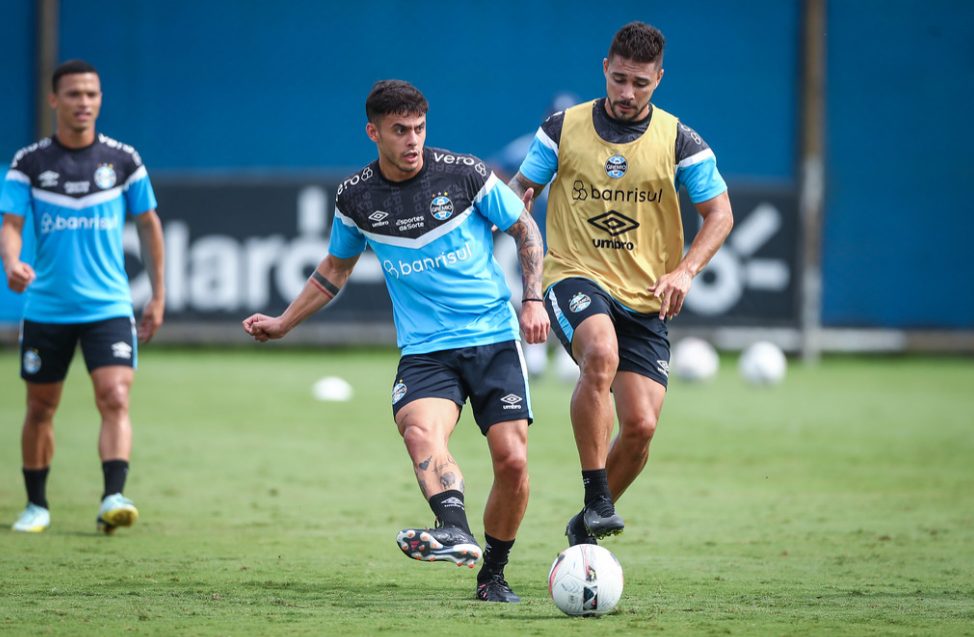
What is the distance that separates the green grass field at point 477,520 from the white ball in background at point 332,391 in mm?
239

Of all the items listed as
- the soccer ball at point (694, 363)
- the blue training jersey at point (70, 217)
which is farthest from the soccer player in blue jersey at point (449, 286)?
the soccer ball at point (694, 363)

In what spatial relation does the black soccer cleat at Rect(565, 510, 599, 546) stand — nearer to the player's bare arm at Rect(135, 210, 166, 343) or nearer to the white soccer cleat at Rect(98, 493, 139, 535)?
the white soccer cleat at Rect(98, 493, 139, 535)

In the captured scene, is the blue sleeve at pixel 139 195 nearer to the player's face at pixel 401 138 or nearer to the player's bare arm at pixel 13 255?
the player's bare arm at pixel 13 255

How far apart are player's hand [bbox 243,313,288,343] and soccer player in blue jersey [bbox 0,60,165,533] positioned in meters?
2.12

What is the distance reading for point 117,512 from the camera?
8453mm

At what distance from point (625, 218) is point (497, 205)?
100cm

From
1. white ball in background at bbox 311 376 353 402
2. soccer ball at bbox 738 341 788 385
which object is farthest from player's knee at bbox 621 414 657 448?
soccer ball at bbox 738 341 788 385

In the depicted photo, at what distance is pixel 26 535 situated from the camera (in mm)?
8523

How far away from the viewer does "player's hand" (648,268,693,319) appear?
7121 mm

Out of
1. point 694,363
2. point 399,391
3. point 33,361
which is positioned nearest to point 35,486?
point 33,361

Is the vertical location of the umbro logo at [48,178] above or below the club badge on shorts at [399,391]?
above

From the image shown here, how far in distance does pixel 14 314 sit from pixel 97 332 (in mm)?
11839

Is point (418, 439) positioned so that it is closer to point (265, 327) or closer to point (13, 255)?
point (265, 327)

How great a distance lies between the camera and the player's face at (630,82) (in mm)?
7355
